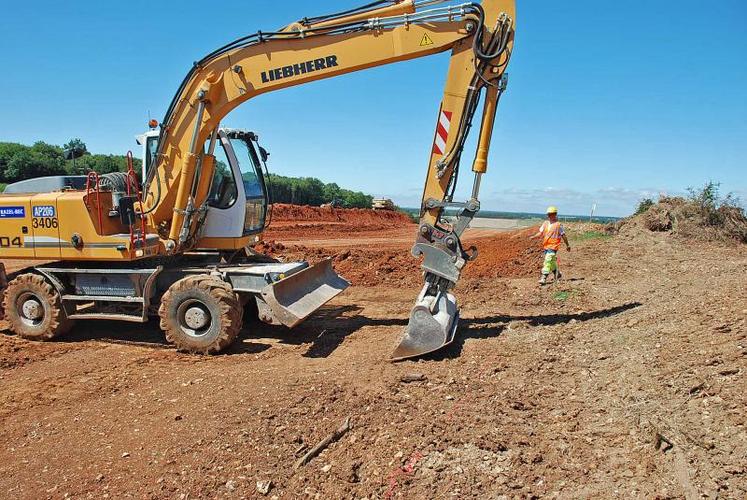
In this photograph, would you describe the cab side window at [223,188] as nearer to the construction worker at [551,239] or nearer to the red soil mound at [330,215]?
the construction worker at [551,239]

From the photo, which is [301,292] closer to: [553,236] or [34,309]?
[34,309]

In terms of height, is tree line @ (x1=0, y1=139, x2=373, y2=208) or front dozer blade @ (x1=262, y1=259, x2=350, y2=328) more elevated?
tree line @ (x1=0, y1=139, x2=373, y2=208)

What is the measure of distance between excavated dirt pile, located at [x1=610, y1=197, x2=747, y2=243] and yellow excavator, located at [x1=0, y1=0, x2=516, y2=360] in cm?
1032

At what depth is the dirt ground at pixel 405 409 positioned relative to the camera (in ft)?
10.8

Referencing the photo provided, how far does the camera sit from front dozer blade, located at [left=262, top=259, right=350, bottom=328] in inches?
246

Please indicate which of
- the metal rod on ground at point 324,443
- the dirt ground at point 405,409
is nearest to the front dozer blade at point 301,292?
the dirt ground at point 405,409

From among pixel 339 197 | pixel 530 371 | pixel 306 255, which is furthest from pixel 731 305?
pixel 339 197

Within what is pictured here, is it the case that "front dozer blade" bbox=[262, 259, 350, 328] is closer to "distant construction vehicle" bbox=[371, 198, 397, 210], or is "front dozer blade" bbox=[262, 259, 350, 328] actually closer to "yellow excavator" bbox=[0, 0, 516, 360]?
"yellow excavator" bbox=[0, 0, 516, 360]

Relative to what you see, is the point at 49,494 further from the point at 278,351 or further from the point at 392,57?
the point at 392,57

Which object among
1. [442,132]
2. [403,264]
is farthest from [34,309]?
[403,264]

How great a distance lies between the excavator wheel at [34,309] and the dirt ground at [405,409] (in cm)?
27

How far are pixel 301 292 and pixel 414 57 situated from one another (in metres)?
3.31

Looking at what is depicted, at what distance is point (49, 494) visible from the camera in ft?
11.8

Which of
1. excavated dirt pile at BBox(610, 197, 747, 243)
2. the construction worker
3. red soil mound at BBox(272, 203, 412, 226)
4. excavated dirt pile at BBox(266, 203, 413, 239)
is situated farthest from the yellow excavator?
red soil mound at BBox(272, 203, 412, 226)
